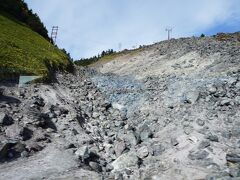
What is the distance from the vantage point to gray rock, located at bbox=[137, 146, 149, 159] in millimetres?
18094

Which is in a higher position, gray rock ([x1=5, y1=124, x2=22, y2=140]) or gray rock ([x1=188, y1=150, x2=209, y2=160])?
gray rock ([x1=5, y1=124, x2=22, y2=140])

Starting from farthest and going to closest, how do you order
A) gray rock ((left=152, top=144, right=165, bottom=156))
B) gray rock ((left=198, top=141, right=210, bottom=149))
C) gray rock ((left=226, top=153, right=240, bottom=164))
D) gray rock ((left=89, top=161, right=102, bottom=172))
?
1. gray rock ((left=152, top=144, right=165, bottom=156))
2. gray rock ((left=198, top=141, right=210, bottom=149))
3. gray rock ((left=89, top=161, right=102, bottom=172))
4. gray rock ((left=226, top=153, right=240, bottom=164))

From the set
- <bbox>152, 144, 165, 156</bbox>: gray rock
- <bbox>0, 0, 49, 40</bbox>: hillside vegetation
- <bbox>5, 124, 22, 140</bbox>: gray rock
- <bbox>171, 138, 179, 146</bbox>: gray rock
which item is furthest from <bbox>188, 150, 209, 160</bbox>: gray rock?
<bbox>0, 0, 49, 40</bbox>: hillside vegetation

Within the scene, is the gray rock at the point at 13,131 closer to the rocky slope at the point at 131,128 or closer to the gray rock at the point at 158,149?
the rocky slope at the point at 131,128

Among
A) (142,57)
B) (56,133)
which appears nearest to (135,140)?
(56,133)

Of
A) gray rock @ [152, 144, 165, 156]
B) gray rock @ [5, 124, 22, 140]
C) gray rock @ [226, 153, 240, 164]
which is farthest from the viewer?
gray rock @ [5, 124, 22, 140]

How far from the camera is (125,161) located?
56.9 feet

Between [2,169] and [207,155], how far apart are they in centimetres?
843

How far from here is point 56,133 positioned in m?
20.5

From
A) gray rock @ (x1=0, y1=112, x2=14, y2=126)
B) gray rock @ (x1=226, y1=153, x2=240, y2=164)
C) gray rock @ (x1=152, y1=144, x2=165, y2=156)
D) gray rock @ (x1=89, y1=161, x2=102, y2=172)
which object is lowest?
gray rock @ (x1=89, y1=161, x2=102, y2=172)

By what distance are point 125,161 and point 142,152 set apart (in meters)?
1.24

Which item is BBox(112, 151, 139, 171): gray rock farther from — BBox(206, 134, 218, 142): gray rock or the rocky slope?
BBox(206, 134, 218, 142): gray rock

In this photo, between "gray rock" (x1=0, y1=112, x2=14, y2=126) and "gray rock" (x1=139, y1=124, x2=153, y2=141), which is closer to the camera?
"gray rock" (x1=0, y1=112, x2=14, y2=126)

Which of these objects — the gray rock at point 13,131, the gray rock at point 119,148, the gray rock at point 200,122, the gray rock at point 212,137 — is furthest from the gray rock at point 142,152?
the gray rock at point 13,131
